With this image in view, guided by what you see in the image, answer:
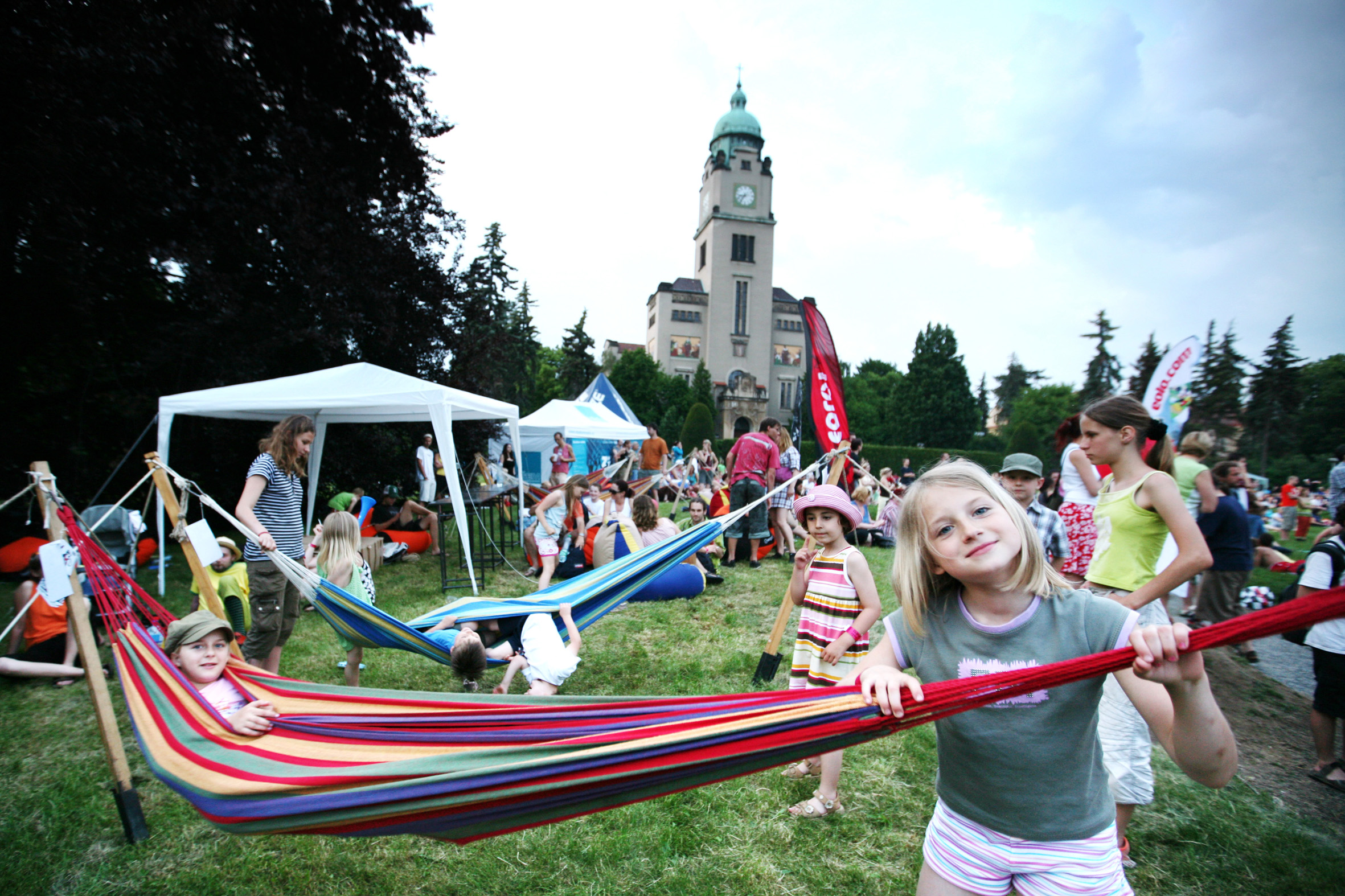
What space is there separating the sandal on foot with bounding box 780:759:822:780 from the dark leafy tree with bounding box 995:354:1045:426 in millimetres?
62354

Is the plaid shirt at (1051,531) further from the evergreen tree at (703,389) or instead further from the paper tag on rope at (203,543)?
the evergreen tree at (703,389)

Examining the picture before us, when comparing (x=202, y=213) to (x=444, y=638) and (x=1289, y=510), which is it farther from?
(x=1289, y=510)

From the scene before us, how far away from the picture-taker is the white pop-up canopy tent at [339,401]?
18.0 feet

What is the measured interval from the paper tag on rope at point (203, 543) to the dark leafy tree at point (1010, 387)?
6350 cm

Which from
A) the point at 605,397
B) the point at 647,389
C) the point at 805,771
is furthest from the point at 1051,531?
the point at 647,389

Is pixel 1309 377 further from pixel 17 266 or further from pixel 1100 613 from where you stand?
pixel 17 266

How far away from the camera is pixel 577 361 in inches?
1553

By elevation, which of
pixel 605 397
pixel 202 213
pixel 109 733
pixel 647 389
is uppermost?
pixel 647 389

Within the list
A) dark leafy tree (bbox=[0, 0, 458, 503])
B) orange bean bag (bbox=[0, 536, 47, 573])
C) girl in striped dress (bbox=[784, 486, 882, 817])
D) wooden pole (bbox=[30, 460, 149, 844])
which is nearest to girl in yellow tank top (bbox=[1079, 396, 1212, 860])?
girl in striped dress (bbox=[784, 486, 882, 817])

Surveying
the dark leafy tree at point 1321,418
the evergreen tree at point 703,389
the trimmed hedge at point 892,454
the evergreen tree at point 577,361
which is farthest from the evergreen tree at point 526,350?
the dark leafy tree at point 1321,418

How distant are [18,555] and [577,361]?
34.8m

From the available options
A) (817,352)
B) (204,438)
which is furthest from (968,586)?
(204,438)

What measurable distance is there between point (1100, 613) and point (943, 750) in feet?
1.29

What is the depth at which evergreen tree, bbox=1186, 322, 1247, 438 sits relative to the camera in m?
20.9
